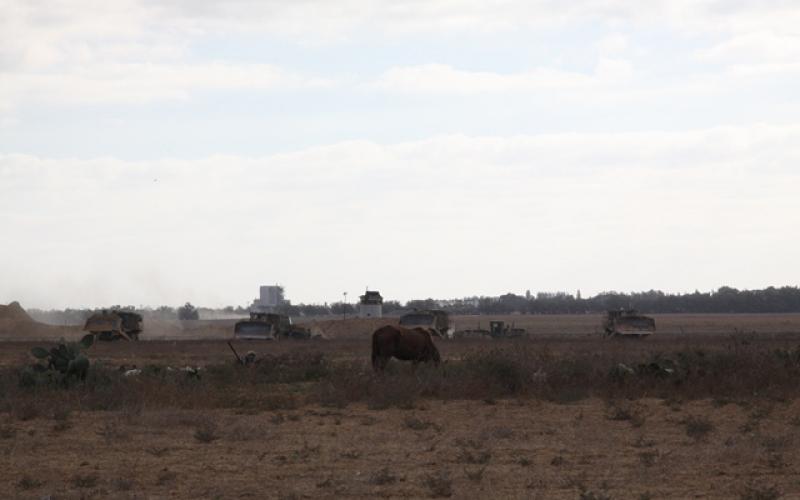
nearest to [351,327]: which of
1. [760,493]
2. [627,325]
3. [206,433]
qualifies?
[627,325]

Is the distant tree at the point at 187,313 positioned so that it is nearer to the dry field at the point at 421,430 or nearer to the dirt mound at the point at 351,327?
the dirt mound at the point at 351,327

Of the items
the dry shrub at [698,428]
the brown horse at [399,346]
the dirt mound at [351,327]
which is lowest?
the dry shrub at [698,428]

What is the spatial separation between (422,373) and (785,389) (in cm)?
764

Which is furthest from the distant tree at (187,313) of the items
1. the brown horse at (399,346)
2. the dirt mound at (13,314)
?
the brown horse at (399,346)

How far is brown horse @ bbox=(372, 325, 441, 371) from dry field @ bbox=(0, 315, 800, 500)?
1.73ft

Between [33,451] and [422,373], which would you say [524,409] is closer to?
[422,373]

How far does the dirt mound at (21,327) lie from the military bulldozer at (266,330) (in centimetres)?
1638

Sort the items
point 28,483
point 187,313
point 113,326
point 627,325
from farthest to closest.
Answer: point 187,313, point 113,326, point 627,325, point 28,483

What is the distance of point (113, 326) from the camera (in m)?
66.9

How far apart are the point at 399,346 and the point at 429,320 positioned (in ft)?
112

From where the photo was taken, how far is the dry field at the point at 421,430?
14.3 m

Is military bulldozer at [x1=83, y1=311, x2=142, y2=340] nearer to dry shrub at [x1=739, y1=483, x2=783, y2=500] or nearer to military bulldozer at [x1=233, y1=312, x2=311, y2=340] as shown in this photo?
military bulldozer at [x1=233, y1=312, x2=311, y2=340]

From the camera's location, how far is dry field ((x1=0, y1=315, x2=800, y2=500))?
1430 centimetres

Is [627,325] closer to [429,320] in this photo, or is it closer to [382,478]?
[429,320]
